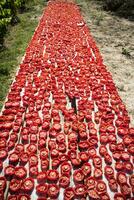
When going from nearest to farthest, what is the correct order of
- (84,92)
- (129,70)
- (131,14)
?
(84,92) < (129,70) < (131,14)

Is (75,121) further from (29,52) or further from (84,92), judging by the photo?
(29,52)

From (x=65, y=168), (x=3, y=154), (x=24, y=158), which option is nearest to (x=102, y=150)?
(x=65, y=168)

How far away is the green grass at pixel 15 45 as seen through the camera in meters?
6.58

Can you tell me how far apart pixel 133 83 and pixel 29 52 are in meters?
3.54

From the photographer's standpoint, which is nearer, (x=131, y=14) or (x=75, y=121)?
(x=75, y=121)

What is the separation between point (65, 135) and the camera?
447cm

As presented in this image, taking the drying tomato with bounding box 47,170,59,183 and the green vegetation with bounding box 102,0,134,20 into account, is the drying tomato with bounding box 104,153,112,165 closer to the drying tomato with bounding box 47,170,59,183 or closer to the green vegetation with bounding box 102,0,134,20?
the drying tomato with bounding box 47,170,59,183

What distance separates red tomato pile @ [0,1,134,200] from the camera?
3.51m

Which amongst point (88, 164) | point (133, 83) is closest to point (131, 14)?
point (133, 83)

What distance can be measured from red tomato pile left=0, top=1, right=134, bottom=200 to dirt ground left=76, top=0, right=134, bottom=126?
390mm

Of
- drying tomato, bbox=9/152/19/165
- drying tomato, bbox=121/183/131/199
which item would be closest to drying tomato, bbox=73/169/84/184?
drying tomato, bbox=121/183/131/199

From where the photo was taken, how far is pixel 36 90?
589cm

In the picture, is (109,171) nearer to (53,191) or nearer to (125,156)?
(125,156)

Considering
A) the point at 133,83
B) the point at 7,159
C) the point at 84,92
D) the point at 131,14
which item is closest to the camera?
the point at 7,159
